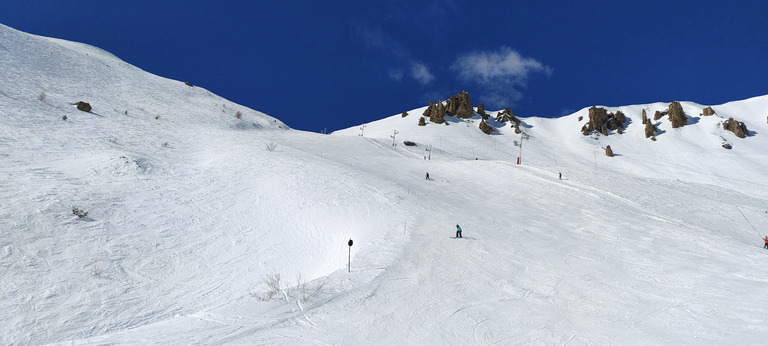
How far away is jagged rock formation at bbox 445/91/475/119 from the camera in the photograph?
9344cm

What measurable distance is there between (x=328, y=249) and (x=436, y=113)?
76452mm

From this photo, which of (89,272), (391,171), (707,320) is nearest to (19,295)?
(89,272)

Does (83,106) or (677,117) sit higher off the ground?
(677,117)

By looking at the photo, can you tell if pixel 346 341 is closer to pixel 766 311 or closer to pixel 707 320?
pixel 707 320

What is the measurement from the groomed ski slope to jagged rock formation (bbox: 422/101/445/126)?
54.3 meters

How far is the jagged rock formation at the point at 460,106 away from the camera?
307ft

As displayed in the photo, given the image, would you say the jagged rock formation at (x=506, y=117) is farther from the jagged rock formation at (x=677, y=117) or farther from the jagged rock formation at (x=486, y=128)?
the jagged rock formation at (x=677, y=117)

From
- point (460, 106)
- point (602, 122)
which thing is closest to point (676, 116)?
point (602, 122)

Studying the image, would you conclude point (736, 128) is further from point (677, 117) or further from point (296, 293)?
point (296, 293)

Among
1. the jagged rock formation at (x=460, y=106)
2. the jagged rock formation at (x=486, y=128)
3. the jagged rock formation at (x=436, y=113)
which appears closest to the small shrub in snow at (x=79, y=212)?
the jagged rock formation at (x=436, y=113)

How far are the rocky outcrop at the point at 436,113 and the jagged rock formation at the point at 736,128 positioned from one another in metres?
63.2

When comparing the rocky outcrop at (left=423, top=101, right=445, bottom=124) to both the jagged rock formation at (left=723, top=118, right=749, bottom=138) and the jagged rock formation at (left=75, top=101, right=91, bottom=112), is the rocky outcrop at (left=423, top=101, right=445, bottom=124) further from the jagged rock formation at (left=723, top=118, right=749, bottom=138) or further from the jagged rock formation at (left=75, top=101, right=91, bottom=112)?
the jagged rock formation at (left=75, top=101, right=91, bottom=112)

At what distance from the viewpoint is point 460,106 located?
94.9m

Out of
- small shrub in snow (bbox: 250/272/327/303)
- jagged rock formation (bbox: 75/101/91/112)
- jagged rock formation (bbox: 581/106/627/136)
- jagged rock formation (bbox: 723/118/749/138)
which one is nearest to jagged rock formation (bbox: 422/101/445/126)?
jagged rock formation (bbox: 581/106/627/136)
